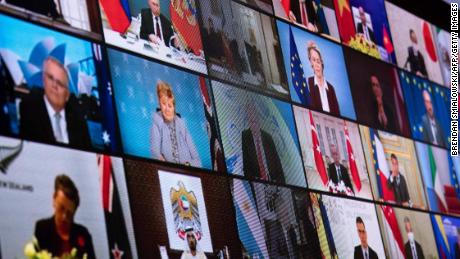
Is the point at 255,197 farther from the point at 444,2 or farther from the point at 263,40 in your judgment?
the point at 444,2

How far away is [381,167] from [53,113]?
2337 millimetres

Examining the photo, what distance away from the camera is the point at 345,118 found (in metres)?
4.58

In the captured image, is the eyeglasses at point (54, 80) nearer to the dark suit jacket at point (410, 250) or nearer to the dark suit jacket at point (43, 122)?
the dark suit jacket at point (43, 122)

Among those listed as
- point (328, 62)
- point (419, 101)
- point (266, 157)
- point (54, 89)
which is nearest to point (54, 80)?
point (54, 89)

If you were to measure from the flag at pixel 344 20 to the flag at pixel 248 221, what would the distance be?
4.71 ft

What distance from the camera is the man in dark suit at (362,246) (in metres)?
4.35

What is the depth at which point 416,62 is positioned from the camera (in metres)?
5.51

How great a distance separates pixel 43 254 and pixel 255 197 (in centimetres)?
153

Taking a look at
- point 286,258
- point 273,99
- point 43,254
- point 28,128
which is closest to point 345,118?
point 273,99

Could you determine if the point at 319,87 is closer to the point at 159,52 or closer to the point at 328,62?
the point at 328,62

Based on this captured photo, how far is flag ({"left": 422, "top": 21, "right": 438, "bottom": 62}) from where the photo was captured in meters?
5.69

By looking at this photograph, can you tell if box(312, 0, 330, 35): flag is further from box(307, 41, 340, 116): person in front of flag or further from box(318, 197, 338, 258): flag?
box(318, 197, 338, 258): flag

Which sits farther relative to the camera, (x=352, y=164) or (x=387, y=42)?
(x=387, y=42)

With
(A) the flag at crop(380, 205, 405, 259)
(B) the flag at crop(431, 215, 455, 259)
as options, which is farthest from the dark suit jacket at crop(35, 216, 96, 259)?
(B) the flag at crop(431, 215, 455, 259)
